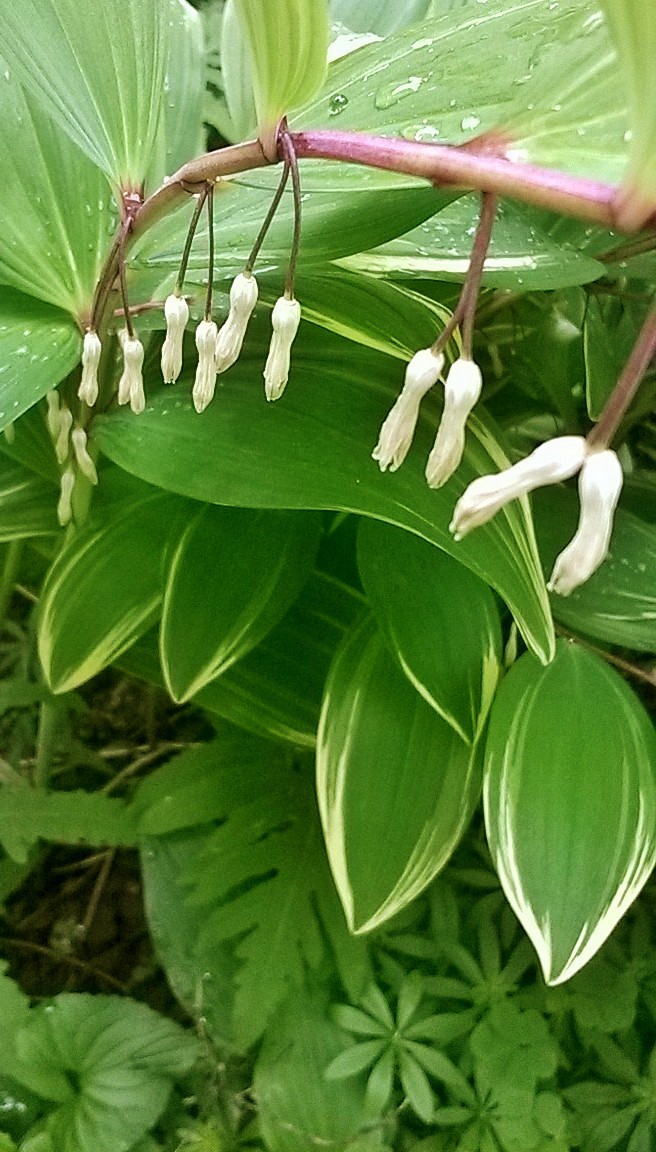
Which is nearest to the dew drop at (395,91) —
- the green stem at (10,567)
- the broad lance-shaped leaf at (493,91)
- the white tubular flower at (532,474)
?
the broad lance-shaped leaf at (493,91)

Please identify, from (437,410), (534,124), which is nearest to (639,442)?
(437,410)

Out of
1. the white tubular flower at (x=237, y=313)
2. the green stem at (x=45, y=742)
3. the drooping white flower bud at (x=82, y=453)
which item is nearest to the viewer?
the white tubular flower at (x=237, y=313)

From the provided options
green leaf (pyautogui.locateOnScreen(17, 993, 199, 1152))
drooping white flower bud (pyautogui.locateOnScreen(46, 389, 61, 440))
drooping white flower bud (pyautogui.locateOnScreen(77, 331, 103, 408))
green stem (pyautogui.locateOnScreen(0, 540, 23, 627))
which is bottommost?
green leaf (pyautogui.locateOnScreen(17, 993, 199, 1152))

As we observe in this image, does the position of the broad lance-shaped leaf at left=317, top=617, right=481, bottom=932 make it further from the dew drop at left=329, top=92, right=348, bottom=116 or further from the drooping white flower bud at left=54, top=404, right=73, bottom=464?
the dew drop at left=329, top=92, right=348, bottom=116

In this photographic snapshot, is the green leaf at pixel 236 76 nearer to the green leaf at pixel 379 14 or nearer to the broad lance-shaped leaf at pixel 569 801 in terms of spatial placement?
the green leaf at pixel 379 14

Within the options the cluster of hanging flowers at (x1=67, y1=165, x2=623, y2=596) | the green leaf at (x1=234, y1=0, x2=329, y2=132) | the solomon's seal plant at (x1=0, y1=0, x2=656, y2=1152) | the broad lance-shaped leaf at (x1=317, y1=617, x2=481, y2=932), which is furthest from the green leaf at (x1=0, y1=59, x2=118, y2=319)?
the broad lance-shaped leaf at (x1=317, y1=617, x2=481, y2=932)

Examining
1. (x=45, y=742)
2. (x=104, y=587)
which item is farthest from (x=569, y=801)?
(x=45, y=742)
